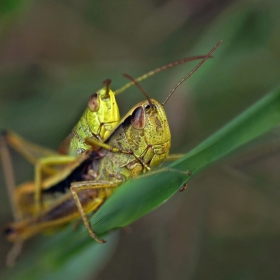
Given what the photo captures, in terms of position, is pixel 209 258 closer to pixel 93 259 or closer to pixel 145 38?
pixel 93 259

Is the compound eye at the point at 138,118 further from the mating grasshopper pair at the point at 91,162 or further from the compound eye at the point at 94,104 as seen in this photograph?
the compound eye at the point at 94,104

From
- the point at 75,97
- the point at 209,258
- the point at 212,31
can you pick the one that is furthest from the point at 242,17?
the point at 209,258

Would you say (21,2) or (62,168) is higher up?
(21,2)

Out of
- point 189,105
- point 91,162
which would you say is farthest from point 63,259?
point 189,105

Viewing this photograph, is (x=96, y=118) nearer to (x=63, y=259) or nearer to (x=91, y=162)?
(x=91, y=162)

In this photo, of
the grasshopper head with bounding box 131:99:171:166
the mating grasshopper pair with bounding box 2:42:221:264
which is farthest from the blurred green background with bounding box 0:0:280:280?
the grasshopper head with bounding box 131:99:171:166
